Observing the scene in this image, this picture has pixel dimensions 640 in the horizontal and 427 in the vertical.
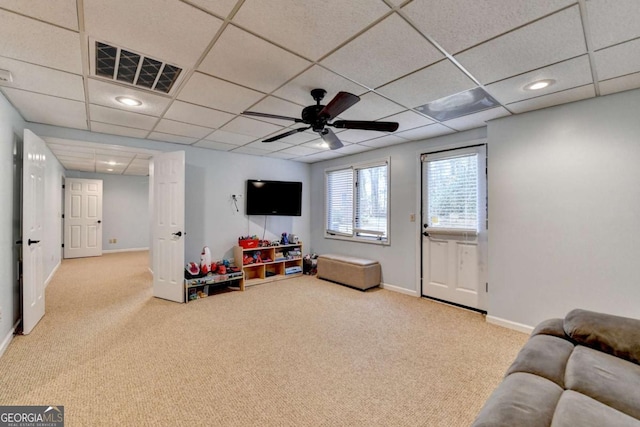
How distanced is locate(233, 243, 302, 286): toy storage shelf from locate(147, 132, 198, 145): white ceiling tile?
1946 mm

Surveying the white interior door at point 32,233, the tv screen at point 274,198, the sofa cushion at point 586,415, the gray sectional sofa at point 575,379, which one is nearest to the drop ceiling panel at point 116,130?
the white interior door at point 32,233

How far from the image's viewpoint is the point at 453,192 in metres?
3.94

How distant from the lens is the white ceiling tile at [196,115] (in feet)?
9.74

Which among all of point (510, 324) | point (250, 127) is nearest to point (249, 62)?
point (250, 127)

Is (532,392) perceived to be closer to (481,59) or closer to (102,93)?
(481,59)

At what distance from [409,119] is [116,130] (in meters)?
3.85

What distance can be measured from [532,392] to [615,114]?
2.81m

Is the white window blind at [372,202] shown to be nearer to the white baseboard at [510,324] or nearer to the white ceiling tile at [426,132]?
the white ceiling tile at [426,132]

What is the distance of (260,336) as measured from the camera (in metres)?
2.92

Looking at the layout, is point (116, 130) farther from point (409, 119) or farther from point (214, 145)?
point (409, 119)

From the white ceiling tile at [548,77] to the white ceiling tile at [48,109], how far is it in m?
4.05

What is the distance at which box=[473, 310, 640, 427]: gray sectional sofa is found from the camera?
1.03 meters

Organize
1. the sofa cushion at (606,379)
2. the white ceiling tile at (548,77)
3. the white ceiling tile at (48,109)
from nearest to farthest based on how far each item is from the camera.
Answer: the sofa cushion at (606,379) → the white ceiling tile at (548,77) → the white ceiling tile at (48,109)

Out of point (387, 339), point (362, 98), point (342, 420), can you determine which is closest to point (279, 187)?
point (362, 98)
